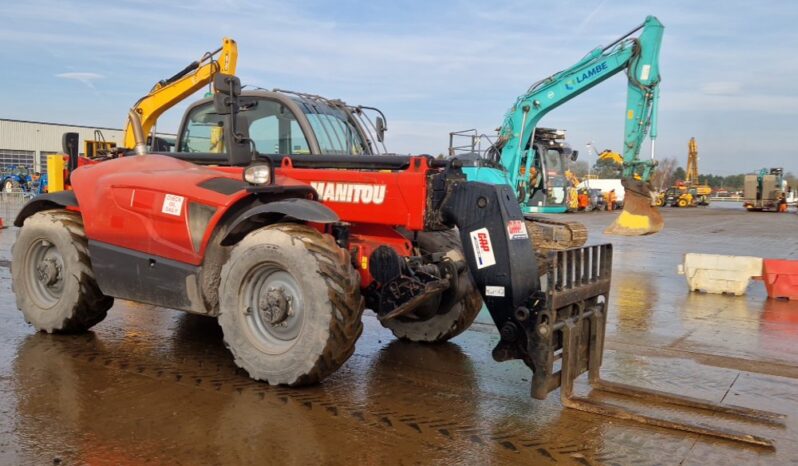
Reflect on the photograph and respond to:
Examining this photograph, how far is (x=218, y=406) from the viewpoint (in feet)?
15.1

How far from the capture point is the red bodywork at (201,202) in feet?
16.9

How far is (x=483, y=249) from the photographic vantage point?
187 inches

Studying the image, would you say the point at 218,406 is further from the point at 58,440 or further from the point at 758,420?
the point at 758,420

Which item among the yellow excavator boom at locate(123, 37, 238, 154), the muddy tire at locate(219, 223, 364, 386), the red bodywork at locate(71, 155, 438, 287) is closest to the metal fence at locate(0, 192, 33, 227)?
the yellow excavator boom at locate(123, 37, 238, 154)

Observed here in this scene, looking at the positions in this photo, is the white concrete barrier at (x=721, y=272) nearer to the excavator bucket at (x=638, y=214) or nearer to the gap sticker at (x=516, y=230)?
the excavator bucket at (x=638, y=214)

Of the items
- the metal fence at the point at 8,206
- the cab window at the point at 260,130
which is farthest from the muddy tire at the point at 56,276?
the metal fence at the point at 8,206

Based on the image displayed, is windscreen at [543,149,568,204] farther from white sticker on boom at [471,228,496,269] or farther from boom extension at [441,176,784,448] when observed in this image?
white sticker on boom at [471,228,496,269]

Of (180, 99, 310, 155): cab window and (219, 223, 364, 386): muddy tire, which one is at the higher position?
(180, 99, 310, 155): cab window

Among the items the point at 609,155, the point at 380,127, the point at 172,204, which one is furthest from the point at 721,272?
the point at 609,155

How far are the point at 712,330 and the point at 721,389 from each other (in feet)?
8.17

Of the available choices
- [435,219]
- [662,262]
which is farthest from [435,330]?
[662,262]

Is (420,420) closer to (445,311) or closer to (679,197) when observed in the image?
(445,311)

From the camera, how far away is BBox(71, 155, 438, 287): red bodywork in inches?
203

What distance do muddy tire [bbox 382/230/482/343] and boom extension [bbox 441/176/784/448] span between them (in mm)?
692
